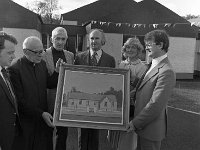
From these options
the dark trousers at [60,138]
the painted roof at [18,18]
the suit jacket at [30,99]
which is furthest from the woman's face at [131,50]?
the painted roof at [18,18]

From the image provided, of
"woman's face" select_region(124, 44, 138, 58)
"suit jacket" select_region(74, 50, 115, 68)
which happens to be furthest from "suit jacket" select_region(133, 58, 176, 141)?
"suit jacket" select_region(74, 50, 115, 68)

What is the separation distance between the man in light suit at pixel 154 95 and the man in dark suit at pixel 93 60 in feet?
3.63

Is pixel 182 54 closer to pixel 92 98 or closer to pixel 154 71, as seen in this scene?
pixel 154 71

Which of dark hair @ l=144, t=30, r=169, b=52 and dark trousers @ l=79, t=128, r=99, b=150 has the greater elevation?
dark hair @ l=144, t=30, r=169, b=52

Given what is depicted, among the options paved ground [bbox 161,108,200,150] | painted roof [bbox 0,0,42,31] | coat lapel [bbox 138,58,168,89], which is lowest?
paved ground [bbox 161,108,200,150]

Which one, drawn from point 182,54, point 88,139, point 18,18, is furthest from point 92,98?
point 182,54

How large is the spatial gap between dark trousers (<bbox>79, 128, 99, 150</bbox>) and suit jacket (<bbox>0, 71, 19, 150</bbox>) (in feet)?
5.29

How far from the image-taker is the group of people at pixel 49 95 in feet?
9.34

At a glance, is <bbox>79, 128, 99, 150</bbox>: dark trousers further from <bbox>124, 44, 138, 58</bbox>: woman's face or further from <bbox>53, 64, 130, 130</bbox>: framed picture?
<bbox>124, 44, 138, 58</bbox>: woman's face

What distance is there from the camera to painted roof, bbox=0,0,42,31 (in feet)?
63.0

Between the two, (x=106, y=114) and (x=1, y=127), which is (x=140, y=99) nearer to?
(x=106, y=114)

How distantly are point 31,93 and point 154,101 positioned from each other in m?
1.58

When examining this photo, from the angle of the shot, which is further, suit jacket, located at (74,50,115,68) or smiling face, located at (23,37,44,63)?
suit jacket, located at (74,50,115,68)

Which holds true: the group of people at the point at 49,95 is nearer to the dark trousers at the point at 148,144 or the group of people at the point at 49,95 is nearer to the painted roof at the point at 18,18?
the dark trousers at the point at 148,144
